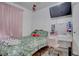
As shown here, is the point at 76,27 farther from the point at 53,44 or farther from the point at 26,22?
the point at 26,22

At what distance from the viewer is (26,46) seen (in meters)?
1.49

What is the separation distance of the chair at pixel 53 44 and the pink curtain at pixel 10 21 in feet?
1.61

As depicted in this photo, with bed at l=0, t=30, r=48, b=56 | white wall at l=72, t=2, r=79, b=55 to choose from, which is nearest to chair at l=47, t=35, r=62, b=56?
bed at l=0, t=30, r=48, b=56

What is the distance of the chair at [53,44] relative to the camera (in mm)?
1527

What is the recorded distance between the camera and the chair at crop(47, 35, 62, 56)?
5.01 feet

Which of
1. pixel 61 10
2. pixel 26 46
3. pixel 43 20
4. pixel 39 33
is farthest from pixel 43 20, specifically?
pixel 26 46

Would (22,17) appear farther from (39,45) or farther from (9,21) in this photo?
(39,45)

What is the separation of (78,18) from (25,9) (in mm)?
865

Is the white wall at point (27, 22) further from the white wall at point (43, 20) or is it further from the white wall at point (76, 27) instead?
the white wall at point (76, 27)

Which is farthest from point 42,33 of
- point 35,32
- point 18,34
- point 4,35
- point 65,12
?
point 4,35

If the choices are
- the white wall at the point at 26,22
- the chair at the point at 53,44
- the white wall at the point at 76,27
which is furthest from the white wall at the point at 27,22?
the white wall at the point at 76,27

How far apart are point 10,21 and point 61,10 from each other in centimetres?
84

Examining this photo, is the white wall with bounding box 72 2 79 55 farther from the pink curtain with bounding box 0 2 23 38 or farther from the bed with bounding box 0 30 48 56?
the pink curtain with bounding box 0 2 23 38

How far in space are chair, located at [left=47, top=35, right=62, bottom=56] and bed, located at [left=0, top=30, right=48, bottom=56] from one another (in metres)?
0.08
